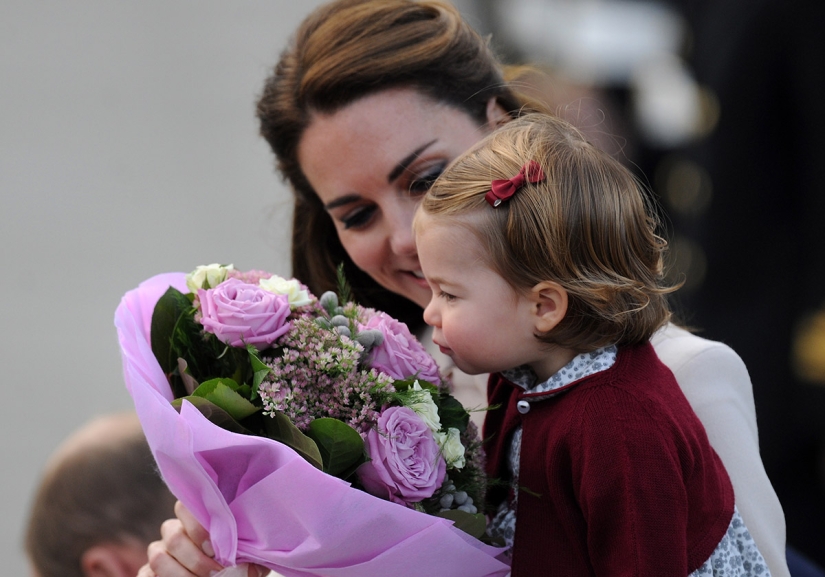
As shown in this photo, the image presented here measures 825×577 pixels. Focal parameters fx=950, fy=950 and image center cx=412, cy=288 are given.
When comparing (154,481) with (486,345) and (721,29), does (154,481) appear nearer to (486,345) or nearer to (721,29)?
(486,345)

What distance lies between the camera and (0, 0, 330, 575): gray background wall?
552 centimetres

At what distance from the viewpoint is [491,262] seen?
1.48m

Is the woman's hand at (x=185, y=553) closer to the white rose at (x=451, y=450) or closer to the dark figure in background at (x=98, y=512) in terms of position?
the white rose at (x=451, y=450)

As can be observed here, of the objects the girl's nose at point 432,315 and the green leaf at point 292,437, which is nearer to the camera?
the green leaf at point 292,437

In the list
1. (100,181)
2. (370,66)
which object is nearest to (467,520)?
(370,66)

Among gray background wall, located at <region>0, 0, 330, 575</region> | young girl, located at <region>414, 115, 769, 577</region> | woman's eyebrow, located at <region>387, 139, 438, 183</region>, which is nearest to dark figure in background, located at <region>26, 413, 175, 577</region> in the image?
woman's eyebrow, located at <region>387, 139, 438, 183</region>

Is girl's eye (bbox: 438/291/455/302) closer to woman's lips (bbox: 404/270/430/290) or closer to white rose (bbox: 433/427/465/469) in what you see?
white rose (bbox: 433/427/465/469)

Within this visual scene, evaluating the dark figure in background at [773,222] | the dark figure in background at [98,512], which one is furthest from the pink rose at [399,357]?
the dark figure in background at [773,222]

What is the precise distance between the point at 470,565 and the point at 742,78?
11.6 feet

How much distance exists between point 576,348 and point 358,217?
746 millimetres

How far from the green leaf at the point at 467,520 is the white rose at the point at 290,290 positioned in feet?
1.34

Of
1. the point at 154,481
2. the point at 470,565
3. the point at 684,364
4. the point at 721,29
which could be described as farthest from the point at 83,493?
the point at 721,29

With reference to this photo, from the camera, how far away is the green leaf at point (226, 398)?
4.64 ft

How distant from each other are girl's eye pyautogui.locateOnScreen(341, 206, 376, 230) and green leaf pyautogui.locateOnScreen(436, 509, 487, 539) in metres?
0.80
